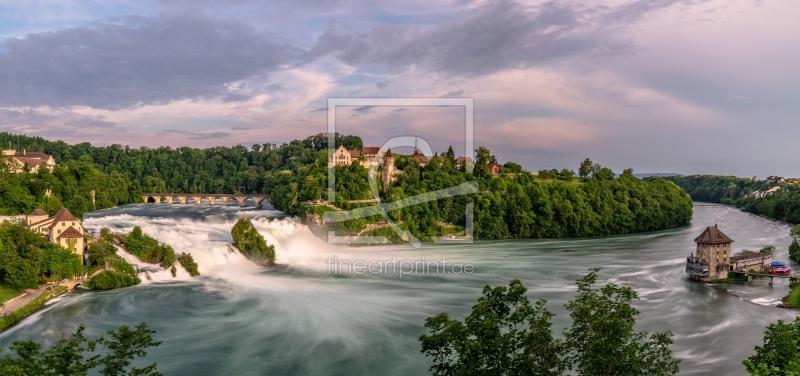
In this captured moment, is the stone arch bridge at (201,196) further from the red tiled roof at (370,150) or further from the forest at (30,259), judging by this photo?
the forest at (30,259)

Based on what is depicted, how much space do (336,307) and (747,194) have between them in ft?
394

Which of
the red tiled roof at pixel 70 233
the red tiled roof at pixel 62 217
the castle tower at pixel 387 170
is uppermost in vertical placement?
the castle tower at pixel 387 170

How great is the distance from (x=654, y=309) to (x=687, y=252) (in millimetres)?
21646

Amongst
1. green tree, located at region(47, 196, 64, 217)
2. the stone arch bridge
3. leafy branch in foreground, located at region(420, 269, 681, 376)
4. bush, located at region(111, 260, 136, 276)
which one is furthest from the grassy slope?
the stone arch bridge

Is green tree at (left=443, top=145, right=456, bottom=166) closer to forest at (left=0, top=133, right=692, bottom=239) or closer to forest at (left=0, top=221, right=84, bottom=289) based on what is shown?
forest at (left=0, top=133, right=692, bottom=239)

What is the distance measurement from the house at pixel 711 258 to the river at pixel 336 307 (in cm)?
118

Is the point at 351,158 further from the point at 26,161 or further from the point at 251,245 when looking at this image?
the point at 26,161

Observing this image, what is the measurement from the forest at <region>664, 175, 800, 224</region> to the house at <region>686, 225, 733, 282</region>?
42343 mm

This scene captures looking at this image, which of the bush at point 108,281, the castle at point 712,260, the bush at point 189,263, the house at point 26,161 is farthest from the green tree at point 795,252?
the house at point 26,161

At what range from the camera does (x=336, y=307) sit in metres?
24.0

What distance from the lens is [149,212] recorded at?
55719mm

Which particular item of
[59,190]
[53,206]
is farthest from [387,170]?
[59,190]

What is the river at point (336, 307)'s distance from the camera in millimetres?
18000

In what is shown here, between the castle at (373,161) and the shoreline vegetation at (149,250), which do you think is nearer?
the shoreline vegetation at (149,250)
